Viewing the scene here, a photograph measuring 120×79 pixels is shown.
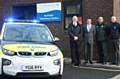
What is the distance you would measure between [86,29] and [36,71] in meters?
6.24

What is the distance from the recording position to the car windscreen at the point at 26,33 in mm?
11523

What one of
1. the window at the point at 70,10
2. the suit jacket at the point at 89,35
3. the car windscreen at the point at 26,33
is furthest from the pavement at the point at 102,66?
the car windscreen at the point at 26,33

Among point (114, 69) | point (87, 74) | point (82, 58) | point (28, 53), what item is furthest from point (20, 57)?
point (82, 58)

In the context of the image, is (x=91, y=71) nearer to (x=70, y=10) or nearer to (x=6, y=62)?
(x=6, y=62)

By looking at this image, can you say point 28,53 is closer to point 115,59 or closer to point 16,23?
point 16,23

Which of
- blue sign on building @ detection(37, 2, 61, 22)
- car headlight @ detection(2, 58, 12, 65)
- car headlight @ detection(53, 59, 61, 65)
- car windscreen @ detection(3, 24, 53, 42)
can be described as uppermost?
blue sign on building @ detection(37, 2, 61, 22)

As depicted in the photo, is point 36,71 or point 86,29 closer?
point 36,71

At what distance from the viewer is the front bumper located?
10.4m

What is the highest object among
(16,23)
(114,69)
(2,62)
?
(16,23)

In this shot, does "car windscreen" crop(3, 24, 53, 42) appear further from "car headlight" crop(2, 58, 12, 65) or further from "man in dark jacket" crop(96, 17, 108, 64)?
"man in dark jacket" crop(96, 17, 108, 64)

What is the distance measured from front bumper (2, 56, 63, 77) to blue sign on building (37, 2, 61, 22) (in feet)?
27.7

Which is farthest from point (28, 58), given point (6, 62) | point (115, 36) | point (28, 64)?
point (115, 36)

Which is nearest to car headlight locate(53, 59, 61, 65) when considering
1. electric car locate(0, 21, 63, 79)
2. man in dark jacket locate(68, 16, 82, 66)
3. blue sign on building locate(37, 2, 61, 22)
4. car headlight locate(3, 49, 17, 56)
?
electric car locate(0, 21, 63, 79)

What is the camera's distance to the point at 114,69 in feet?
50.1
